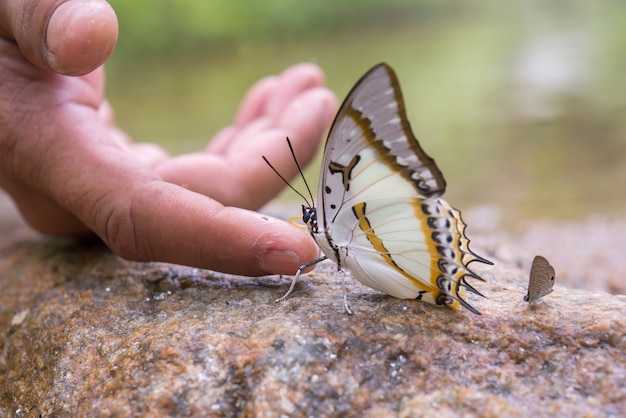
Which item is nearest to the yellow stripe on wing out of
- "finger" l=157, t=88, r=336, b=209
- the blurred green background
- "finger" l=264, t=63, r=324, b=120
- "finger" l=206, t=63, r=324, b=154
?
"finger" l=157, t=88, r=336, b=209

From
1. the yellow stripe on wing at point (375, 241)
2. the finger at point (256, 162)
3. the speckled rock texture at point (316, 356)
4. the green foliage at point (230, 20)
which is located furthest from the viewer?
the green foliage at point (230, 20)

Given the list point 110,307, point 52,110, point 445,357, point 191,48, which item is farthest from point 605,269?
point 191,48

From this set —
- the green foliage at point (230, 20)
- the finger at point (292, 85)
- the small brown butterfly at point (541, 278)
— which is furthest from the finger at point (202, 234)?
the green foliage at point (230, 20)

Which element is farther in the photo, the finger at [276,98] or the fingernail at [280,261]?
the finger at [276,98]

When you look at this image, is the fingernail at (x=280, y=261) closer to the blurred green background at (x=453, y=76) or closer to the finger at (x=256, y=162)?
the finger at (x=256, y=162)

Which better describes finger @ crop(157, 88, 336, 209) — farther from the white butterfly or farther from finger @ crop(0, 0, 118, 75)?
the white butterfly

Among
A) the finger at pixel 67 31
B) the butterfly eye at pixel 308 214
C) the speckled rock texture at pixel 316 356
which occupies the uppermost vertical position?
the finger at pixel 67 31

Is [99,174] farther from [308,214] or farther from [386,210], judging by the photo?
[386,210]

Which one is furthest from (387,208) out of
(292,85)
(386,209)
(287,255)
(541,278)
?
(292,85)
